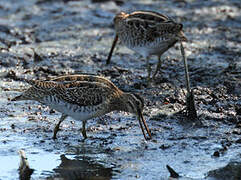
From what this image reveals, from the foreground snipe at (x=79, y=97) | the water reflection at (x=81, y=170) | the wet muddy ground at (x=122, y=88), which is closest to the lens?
the water reflection at (x=81, y=170)

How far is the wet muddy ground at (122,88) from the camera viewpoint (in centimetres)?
651

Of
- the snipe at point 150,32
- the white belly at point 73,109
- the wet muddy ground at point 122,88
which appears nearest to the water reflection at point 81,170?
the wet muddy ground at point 122,88

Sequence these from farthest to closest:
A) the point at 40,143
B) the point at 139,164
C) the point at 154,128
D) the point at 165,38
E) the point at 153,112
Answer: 1. the point at 165,38
2. the point at 153,112
3. the point at 154,128
4. the point at 40,143
5. the point at 139,164

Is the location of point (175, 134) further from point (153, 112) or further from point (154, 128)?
point (153, 112)

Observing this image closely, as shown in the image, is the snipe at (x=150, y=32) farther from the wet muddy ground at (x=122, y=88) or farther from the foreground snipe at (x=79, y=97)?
the foreground snipe at (x=79, y=97)

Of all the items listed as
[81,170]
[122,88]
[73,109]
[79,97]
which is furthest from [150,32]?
[81,170]

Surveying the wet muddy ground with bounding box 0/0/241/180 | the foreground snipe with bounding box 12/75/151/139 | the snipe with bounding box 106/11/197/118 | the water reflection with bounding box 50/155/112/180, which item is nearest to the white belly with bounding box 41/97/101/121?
the foreground snipe with bounding box 12/75/151/139

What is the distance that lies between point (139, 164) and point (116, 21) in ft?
13.4

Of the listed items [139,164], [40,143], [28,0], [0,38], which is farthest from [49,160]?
[28,0]

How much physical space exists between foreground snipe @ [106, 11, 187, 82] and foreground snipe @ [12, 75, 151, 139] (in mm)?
1873

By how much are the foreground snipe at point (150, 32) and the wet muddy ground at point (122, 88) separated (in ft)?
1.77

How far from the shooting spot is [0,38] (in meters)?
11.3

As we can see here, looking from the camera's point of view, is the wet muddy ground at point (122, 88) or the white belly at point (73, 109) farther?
the white belly at point (73, 109)

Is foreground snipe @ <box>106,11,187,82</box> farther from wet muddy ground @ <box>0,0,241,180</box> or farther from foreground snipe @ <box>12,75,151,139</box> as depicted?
foreground snipe @ <box>12,75,151,139</box>
